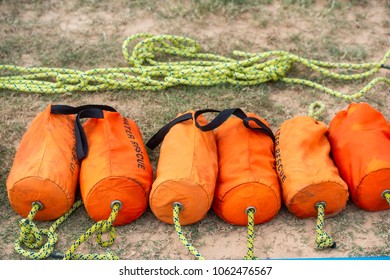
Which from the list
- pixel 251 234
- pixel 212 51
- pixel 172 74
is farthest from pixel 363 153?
pixel 212 51

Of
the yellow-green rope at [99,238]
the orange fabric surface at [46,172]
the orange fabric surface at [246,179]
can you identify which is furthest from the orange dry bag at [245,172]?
the orange fabric surface at [46,172]

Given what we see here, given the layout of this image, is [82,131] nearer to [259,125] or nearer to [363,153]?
[259,125]

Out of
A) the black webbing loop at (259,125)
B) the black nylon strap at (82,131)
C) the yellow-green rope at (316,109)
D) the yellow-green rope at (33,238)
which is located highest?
the black webbing loop at (259,125)

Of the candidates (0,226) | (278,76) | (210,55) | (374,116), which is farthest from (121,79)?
(374,116)

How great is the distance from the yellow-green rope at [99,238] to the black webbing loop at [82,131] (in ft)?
1.21

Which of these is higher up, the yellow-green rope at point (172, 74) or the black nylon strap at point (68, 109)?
the black nylon strap at point (68, 109)

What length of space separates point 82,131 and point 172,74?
108cm

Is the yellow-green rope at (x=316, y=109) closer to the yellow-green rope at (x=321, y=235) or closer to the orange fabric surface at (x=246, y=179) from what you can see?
the orange fabric surface at (x=246, y=179)

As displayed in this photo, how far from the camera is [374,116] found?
335 centimetres

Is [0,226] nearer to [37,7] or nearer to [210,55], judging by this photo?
[210,55]

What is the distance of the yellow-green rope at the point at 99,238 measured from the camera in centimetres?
291

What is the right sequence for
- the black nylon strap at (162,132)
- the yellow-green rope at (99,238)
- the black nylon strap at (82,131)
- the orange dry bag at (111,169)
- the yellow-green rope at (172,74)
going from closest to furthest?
the yellow-green rope at (99,238) → the orange dry bag at (111,169) → the black nylon strap at (82,131) → the black nylon strap at (162,132) → the yellow-green rope at (172,74)

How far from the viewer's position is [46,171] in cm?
301

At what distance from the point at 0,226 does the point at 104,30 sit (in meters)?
2.13
